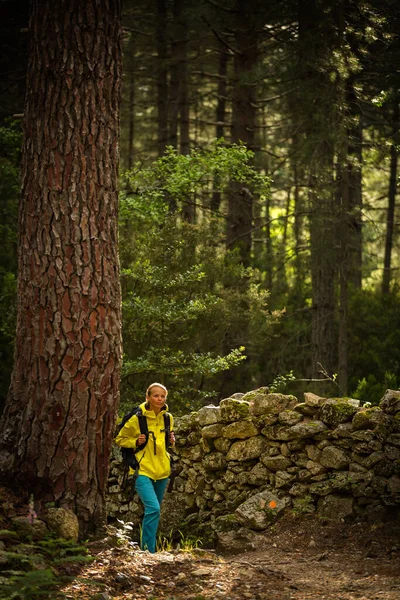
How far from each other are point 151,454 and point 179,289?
16.4ft

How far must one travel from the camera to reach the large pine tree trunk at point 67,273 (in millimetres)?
5551

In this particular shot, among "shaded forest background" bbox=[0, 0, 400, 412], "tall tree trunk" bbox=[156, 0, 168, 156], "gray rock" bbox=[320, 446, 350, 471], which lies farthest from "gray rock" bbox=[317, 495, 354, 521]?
"tall tree trunk" bbox=[156, 0, 168, 156]

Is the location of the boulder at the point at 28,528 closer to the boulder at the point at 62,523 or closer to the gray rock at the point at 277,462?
the boulder at the point at 62,523

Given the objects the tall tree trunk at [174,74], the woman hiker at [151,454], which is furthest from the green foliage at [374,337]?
the woman hiker at [151,454]

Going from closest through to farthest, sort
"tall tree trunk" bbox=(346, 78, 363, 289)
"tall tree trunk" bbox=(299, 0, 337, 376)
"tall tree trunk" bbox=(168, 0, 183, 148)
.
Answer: "tall tree trunk" bbox=(299, 0, 337, 376) < "tall tree trunk" bbox=(346, 78, 363, 289) < "tall tree trunk" bbox=(168, 0, 183, 148)

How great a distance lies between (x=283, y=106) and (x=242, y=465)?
1398cm

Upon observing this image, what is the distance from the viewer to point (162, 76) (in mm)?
19703

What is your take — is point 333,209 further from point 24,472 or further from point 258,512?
point 24,472

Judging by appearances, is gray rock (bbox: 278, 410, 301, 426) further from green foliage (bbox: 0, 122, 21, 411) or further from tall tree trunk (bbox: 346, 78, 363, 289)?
tall tree trunk (bbox: 346, 78, 363, 289)

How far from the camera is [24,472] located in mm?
5566

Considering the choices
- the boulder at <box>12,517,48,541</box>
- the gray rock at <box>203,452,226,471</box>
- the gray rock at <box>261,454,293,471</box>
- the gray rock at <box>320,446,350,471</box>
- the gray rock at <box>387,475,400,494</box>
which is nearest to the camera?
the boulder at <box>12,517,48,541</box>

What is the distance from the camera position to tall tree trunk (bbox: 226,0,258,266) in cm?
1474

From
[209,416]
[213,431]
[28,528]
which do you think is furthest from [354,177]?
[28,528]

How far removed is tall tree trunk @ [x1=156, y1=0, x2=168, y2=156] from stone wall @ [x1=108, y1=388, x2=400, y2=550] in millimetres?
10499
